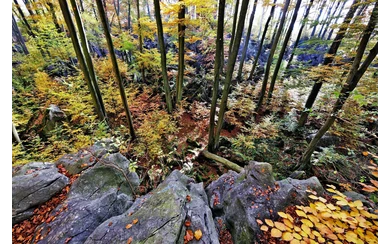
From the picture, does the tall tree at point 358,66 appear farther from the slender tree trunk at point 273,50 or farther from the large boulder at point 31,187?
the large boulder at point 31,187

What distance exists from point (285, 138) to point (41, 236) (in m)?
9.94

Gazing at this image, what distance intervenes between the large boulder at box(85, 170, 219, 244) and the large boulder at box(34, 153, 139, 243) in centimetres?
46

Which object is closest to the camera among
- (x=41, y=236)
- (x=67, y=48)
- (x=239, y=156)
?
(x=41, y=236)

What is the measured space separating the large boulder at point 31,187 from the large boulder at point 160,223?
2091 millimetres

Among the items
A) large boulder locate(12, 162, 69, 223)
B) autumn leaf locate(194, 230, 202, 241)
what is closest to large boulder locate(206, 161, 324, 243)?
autumn leaf locate(194, 230, 202, 241)

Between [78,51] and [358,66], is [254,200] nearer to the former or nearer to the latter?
[358,66]

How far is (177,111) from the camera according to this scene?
1026 cm

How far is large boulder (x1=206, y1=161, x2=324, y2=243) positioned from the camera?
3211 mm

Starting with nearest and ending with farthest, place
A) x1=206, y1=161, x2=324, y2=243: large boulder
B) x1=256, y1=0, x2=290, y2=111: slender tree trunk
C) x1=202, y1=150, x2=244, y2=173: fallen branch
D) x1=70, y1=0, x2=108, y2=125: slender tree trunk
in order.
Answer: x1=206, y1=161, x2=324, y2=243: large boulder
x1=70, y1=0, x2=108, y2=125: slender tree trunk
x1=202, y1=150, x2=244, y2=173: fallen branch
x1=256, y1=0, x2=290, y2=111: slender tree trunk

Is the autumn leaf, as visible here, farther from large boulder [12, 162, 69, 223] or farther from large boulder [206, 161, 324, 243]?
large boulder [12, 162, 69, 223]

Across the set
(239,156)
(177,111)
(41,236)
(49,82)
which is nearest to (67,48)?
(49,82)

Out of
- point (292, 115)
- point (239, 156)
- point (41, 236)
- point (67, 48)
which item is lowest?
point (239, 156)
